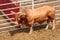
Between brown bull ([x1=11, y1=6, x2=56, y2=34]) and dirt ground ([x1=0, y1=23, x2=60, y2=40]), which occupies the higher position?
brown bull ([x1=11, y1=6, x2=56, y2=34])

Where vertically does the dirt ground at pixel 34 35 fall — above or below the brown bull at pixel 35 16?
below

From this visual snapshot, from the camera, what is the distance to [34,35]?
22.2 feet

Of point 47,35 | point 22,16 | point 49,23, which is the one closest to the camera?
point 22,16

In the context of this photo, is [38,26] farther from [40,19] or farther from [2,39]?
[2,39]

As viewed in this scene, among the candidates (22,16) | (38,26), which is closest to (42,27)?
(38,26)

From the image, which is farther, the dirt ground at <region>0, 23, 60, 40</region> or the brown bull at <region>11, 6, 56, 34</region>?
the dirt ground at <region>0, 23, 60, 40</region>

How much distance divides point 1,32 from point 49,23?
1769mm

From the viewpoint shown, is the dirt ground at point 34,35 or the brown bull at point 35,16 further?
the dirt ground at point 34,35

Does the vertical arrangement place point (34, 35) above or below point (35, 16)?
below

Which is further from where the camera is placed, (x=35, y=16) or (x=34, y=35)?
(x=34, y=35)

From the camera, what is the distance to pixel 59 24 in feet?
24.7

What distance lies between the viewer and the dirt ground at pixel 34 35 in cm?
660

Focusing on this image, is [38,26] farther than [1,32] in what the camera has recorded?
Yes

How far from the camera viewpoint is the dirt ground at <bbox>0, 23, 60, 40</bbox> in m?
6.60
